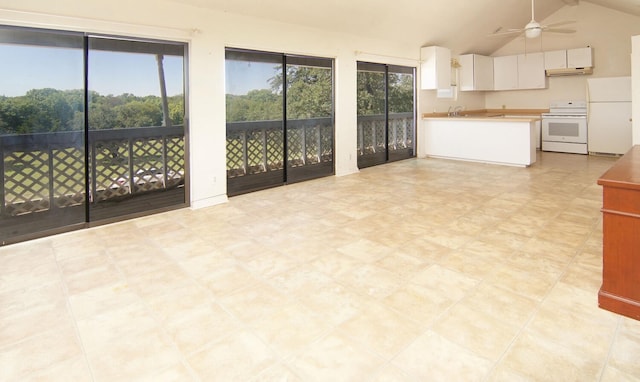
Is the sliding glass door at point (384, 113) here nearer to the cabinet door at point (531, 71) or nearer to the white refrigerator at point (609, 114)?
the cabinet door at point (531, 71)

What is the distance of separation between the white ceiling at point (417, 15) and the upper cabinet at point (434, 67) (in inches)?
7.2

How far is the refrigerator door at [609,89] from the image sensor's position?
7496 millimetres

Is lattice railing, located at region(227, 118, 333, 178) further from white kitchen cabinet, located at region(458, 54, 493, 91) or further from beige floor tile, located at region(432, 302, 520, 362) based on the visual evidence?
white kitchen cabinet, located at region(458, 54, 493, 91)

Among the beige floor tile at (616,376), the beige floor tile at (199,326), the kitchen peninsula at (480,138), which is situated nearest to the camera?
the beige floor tile at (616,376)

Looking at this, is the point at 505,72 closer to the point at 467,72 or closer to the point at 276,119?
the point at 467,72

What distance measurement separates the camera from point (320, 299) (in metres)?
2.46

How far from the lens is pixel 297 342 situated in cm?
201

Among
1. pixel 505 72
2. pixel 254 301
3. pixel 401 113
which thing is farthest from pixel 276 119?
pixel 505 72

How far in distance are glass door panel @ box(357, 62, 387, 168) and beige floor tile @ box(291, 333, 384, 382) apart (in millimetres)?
5447

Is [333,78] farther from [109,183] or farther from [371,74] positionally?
[109,183]

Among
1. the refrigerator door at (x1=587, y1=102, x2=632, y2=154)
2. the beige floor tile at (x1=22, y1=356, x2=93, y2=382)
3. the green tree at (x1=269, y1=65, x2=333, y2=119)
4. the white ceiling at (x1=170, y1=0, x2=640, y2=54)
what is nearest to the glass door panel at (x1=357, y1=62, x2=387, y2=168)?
the white ceiling at (x1=170, y1=0, x2=640, y2=54)

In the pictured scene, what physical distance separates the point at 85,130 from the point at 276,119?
8.32 ft

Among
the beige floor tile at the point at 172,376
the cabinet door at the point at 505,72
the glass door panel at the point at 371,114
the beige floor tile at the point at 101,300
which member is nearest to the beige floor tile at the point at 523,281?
the beige floor tile at the point at 172,376

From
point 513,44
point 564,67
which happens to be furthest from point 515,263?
Answer: point 513,44
